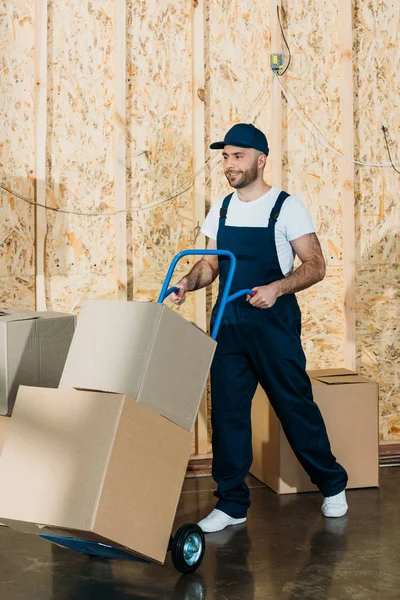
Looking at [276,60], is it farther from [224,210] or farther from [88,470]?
[88,470]

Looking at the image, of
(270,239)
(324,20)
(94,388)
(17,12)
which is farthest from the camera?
(324,20)

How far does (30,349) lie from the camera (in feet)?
11.5

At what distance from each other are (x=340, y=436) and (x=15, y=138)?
215 cm

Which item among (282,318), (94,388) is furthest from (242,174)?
(94,388)

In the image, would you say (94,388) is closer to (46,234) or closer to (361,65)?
(46,234)

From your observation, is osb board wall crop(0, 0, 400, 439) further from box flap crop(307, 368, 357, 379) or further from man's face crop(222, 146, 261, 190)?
man's face crop(222, 146, 261, 190)

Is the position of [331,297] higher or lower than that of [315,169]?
lower

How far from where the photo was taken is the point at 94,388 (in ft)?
9.41

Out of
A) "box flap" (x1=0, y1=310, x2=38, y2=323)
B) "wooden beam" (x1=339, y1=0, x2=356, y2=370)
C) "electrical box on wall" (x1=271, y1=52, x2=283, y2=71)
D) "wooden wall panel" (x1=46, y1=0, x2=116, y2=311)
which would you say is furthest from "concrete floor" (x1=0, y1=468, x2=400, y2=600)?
"electrical box on wall" (x1=271, y1=52, x2=283, y2=71)

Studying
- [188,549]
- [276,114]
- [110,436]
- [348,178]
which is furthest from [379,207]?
[110,436]

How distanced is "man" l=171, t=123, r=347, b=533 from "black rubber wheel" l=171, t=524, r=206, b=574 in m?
0.49

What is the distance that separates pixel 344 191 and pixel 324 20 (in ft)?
3.00

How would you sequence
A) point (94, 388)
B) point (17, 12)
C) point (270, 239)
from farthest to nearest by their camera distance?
1. point (17, 12)
2. point (270, 239)
3. point (94, 388)

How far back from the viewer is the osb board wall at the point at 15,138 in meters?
4.39
